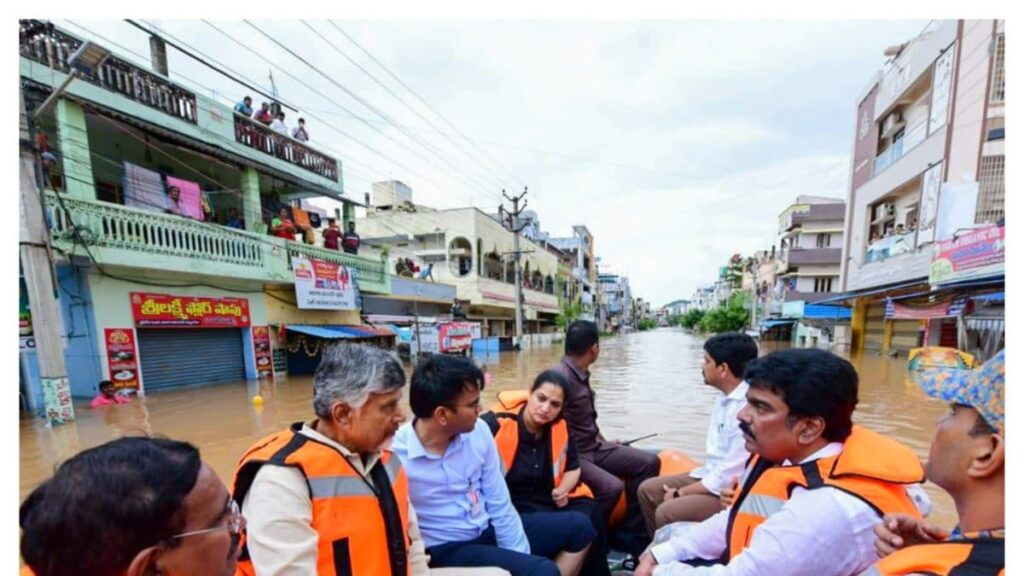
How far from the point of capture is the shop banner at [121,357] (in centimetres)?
Result: 771

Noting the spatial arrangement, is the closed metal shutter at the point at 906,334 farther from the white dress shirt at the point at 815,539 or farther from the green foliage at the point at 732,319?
the green foliage at the point at 732,319

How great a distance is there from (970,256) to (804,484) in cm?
1194

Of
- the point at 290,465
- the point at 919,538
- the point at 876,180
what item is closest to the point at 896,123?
the point at 876,180

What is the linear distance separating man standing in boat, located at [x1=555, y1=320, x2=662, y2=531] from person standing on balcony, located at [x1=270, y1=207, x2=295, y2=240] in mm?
10509

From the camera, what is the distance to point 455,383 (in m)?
1.75

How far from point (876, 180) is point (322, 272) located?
64.7 ft

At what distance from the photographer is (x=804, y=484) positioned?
1267mm

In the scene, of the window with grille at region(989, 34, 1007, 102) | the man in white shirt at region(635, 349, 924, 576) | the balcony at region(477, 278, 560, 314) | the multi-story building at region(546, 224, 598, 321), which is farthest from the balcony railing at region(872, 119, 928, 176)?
the multi-story building at region(546, 224, 598, 321)

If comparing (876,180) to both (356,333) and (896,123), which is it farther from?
(356,333)

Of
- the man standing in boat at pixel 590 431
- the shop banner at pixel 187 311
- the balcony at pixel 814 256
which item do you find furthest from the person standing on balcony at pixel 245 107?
the balcony at pixel 814 256

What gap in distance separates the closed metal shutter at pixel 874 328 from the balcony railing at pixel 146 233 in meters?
21.3

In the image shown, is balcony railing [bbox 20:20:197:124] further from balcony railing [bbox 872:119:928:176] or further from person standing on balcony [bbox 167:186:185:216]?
balcony railing [bbox 872:119:928:176]

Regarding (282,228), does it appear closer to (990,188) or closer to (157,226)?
(157,226)

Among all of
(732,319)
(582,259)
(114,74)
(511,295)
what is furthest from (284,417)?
(582,259)
